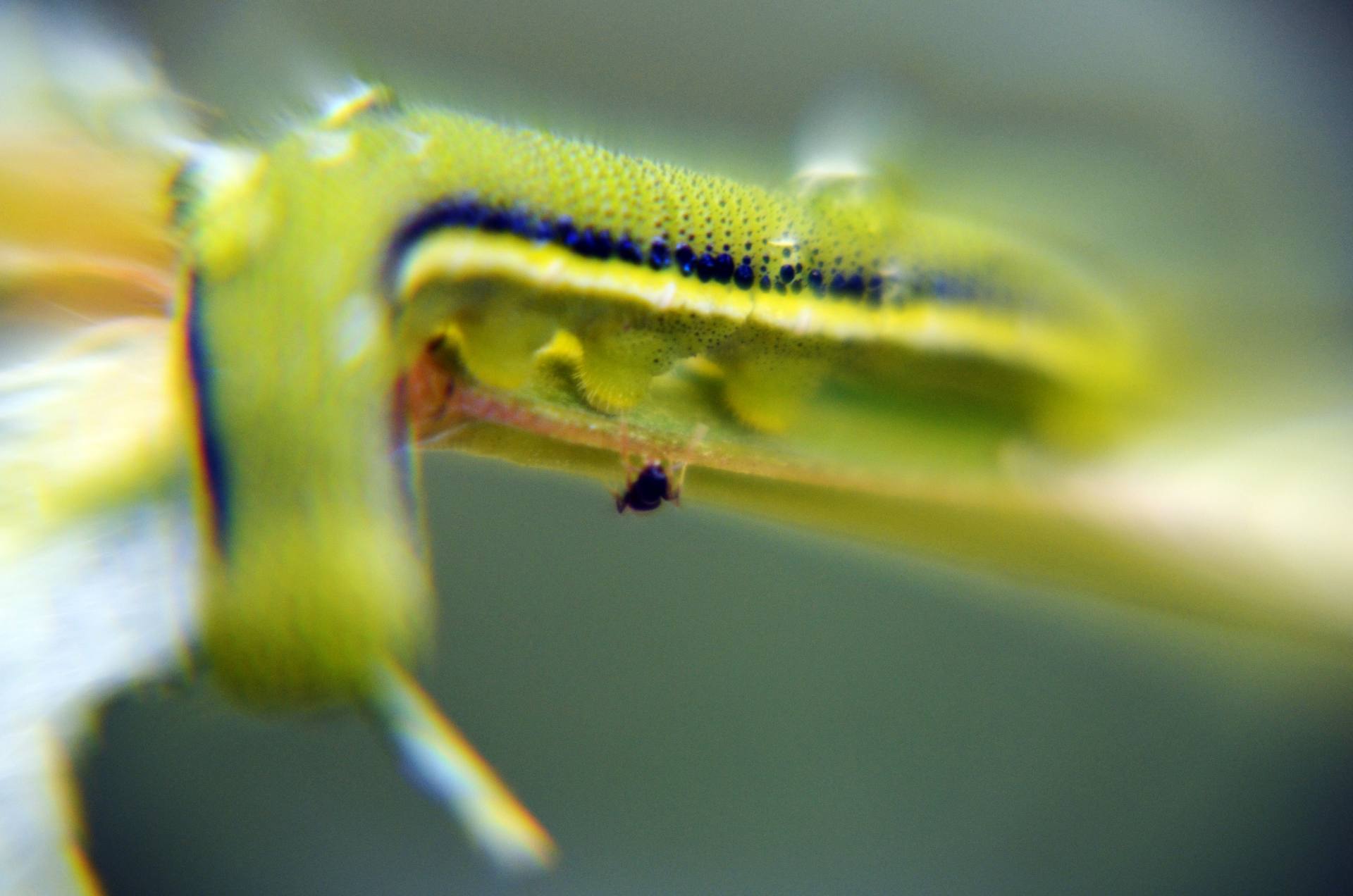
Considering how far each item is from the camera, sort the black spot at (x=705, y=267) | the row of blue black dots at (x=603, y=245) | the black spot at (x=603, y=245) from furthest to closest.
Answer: the black spot at (x=705, y=267)
the black spot at (x=603, y=245)
the row of blue black dots at (x=603, y=245)

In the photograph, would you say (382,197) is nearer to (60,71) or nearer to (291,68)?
(291,68)

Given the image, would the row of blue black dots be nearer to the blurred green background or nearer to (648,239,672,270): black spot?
(648,239,672,270): black spot

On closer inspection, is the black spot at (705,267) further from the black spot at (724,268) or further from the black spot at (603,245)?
the black spot at (603,245)

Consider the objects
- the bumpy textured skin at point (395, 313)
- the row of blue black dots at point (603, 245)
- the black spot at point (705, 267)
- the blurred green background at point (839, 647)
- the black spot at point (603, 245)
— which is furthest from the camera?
the blurred green background at point (839, 647)

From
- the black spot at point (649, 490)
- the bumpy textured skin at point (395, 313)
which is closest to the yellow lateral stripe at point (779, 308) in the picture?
the bumpy textured skin at point (395, 313)

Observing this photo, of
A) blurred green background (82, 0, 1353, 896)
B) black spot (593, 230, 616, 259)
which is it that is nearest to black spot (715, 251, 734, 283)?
black spot (593, 230, 616, 259)

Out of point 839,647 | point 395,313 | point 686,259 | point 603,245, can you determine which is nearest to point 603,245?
point 603,245

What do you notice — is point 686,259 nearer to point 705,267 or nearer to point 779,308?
point 705,267
